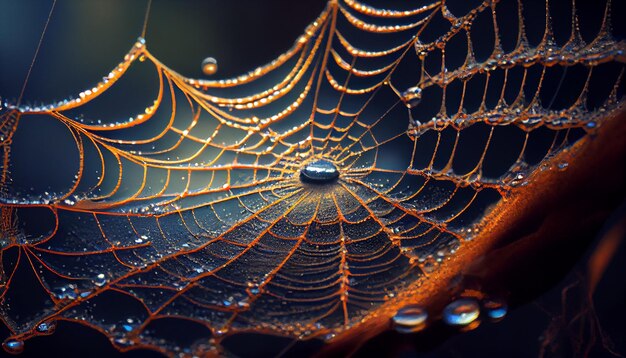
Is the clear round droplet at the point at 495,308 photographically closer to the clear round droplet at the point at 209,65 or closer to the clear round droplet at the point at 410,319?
the clear round droplet at the point at 410,319

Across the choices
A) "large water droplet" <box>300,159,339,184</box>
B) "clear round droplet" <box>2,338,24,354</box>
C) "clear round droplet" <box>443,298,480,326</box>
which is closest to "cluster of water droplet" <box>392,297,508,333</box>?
"clear round droplet" <box>443,298,480,326</box>

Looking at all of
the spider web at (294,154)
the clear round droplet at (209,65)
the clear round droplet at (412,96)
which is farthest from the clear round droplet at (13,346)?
the clear round droplet at (412,96)

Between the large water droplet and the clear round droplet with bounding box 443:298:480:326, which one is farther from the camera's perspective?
the large water droplet

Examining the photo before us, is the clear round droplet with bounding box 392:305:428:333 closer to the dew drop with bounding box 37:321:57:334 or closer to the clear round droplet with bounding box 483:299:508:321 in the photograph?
the clear round droplet with bounding box 483:299:508:321

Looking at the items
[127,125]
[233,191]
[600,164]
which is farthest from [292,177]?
[600,164]

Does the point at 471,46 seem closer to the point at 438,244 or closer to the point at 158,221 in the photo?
the point at 438,244
